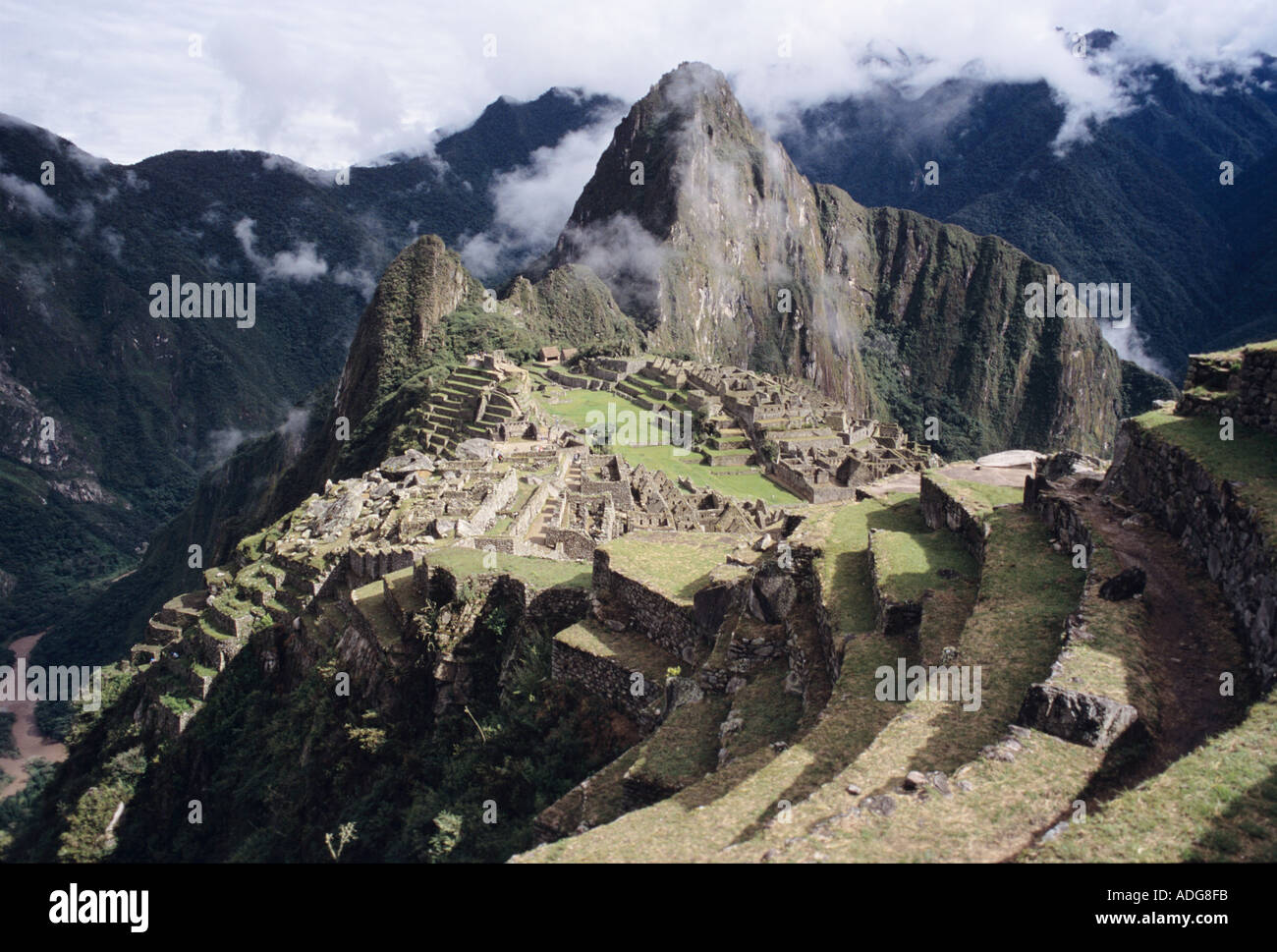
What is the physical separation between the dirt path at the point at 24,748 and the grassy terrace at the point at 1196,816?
182ft

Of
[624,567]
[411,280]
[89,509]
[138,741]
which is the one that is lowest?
[138,741]

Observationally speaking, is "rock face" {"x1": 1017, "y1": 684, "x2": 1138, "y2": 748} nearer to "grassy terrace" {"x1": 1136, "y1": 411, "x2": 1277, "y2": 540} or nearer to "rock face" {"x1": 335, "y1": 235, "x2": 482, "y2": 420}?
"grassy terrace" {"x1": 1136, "y1": 411, "x2": 1277, "y2": 540}

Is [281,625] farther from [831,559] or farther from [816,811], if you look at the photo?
[816,811]

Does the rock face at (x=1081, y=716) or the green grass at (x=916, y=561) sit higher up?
the green grass at (x=916, y=561)

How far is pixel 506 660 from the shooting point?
14.4 meters

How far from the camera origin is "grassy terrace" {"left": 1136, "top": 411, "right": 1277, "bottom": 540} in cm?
1009

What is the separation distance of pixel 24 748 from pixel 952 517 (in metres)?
65.0

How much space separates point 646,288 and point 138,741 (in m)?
170

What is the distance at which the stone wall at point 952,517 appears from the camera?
14.2 m

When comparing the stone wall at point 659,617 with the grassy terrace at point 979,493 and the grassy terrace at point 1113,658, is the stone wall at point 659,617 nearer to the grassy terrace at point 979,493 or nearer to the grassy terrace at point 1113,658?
the grassy terrace at point 1113,658

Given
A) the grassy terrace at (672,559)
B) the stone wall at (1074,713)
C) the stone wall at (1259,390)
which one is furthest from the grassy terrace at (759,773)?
the stone wall at (1259,390)

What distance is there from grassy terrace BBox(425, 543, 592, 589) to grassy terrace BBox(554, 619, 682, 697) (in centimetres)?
144

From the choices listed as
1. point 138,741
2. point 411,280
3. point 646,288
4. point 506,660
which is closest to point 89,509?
point 411,280

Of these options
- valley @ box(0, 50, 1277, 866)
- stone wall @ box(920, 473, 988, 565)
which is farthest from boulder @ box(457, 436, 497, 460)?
stone wall @ box(920, 473, 988, 565)
